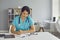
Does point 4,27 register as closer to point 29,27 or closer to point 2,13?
point 2,13

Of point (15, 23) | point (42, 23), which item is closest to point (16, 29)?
point (15, 23)

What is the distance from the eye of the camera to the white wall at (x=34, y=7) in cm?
662

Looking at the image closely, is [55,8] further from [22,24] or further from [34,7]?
[22,24]

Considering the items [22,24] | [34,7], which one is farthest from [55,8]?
[22,24]

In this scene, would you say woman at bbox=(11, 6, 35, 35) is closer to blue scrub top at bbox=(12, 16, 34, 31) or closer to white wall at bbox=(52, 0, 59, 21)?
blue scrub top at bbox=(12, 16, 34, 31)

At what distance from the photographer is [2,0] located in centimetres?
656

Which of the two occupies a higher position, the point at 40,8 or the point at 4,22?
the point at 40,8

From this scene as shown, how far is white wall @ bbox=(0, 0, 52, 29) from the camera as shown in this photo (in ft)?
21.7

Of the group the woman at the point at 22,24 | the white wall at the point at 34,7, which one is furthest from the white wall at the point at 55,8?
the woman at the point at 22,24

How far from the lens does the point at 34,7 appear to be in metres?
6.79

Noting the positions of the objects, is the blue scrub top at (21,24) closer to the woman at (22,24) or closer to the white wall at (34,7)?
the woman at (22,24)

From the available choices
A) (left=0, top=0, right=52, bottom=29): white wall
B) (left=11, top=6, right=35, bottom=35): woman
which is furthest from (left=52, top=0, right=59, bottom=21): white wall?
(left=11, top=6, right=35, bottom=35): woman

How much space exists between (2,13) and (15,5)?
Answer: 692 mm

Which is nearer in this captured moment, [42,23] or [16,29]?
[16,29]
